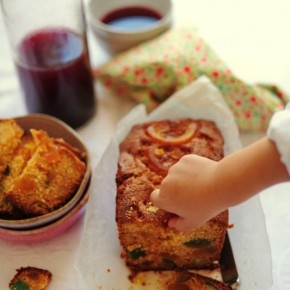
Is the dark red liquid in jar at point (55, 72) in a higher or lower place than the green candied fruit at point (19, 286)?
higher

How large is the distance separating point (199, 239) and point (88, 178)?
276 mm

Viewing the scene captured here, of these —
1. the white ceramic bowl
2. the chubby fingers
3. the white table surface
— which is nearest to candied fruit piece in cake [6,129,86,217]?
the white table surface

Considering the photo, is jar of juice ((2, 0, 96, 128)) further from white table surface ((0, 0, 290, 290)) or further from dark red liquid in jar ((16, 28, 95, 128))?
white table surface ((0, 0, 290, 290))

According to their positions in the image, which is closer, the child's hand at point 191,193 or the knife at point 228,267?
the child's hand at point 191,193

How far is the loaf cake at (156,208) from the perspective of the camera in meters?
0.97

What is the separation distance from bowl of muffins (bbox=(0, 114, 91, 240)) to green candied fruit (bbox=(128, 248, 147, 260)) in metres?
0.15

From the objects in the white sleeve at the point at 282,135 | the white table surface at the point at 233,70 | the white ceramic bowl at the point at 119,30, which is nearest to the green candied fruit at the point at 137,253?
the white table surface at the point at 233,70

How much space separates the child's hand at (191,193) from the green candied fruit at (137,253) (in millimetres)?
186

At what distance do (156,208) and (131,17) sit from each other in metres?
0.73

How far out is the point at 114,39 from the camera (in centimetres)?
140

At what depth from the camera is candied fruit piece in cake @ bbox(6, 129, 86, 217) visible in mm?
1012

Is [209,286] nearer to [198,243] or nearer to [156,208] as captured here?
[198,243]

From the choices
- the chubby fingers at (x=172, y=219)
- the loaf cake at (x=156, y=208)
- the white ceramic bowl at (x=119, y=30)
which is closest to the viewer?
the chubby fingers at (x=172, y=219)

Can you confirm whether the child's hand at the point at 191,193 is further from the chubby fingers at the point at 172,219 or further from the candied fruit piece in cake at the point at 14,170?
the candied fruit piece in cake at the point at 14,170
